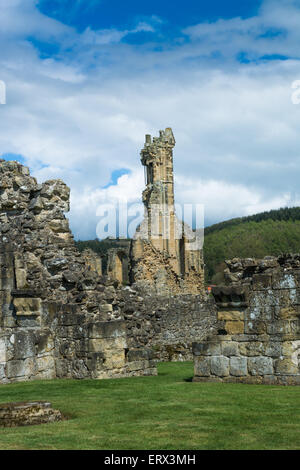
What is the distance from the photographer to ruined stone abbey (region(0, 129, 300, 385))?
30.8 feet

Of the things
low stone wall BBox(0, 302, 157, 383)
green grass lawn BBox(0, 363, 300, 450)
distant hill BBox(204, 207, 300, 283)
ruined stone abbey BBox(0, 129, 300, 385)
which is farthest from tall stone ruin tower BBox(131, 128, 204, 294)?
green grass lawn BBox(0, 363, 300, 450)

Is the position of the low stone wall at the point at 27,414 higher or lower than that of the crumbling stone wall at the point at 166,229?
lower

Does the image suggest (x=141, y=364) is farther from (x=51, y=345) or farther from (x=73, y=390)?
(x=73, y=390)

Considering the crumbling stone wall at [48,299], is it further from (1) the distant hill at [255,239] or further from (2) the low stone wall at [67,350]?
(1) the distant hill at [255,239]

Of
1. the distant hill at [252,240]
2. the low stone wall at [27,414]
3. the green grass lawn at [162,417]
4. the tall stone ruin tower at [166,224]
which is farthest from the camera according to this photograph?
the distant hill at [252,240]

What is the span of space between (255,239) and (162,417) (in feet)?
286

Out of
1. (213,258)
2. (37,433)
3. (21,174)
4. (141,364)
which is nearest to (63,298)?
(141,364)

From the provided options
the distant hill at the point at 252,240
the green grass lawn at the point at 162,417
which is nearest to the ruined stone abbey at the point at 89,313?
the green grass lawn at the point at 162,417

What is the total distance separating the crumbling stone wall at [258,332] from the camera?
923 cm

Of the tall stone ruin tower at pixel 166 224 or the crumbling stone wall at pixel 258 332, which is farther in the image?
the tall stone ruin tower at pixel 166 224

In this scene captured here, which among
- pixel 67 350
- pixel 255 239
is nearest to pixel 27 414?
pixel 67 350

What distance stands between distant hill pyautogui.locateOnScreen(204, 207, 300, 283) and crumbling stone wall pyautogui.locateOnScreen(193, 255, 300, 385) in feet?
197

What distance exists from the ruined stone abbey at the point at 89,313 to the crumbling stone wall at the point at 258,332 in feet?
0.05

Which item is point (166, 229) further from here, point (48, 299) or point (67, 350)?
point (67, 350)
